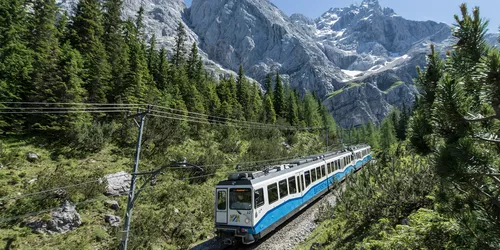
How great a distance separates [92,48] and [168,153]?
→ 587 inches

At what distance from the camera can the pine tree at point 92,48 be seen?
24781 millimetres

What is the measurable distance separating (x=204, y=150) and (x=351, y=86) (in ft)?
556

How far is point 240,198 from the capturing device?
12.4 metres

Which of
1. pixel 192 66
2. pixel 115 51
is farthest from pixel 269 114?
pixel 115 51

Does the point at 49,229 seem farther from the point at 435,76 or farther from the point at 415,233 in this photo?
the point at 435,76

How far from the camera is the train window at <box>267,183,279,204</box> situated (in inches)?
512

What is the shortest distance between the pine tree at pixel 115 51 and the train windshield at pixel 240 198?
731 inches

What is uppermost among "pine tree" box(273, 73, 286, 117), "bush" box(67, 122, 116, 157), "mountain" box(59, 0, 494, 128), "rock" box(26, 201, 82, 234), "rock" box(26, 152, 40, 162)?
"mountain" box(59, 0, 494, 128)

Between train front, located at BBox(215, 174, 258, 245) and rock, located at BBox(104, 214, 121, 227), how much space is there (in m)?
6.02

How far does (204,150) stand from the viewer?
26.8 meters

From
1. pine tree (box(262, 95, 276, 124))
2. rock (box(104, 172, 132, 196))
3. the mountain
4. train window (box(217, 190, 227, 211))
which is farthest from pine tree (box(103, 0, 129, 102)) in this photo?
the mountain

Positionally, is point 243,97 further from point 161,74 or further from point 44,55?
point 44,55

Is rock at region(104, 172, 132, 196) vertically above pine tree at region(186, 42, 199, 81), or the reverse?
pine tree at region(186, 42, 199, 81)

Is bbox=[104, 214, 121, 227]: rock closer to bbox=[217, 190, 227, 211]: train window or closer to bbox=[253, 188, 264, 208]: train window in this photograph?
bbox=[217, 190, 227, 211]: train window
